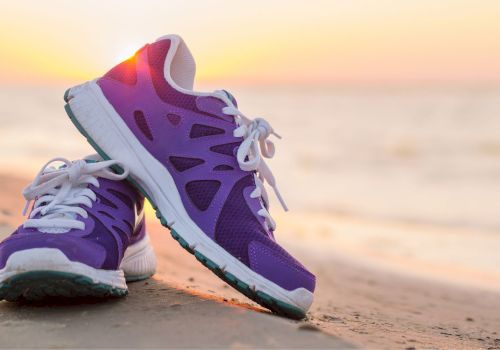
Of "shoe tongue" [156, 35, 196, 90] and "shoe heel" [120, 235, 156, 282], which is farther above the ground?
"shoe tongue" [156, 35, 196, 90]

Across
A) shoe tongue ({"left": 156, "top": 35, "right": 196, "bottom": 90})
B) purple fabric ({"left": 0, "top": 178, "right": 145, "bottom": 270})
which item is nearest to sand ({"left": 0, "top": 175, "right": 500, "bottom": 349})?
purple fabric ({"left": 0, "top": 178, "right": 145, "bottom": 270})

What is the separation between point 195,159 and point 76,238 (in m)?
0.56

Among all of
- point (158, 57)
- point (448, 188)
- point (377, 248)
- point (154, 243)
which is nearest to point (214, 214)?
point (158, 57)

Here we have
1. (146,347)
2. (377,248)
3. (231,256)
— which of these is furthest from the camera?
(377,248)

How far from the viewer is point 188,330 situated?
67.0 inches

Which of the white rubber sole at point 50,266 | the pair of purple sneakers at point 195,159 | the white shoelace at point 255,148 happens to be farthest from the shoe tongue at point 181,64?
the white rubber sole at point 50,266

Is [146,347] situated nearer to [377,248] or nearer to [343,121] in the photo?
[377,248]

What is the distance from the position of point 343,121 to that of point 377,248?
16.1 meters

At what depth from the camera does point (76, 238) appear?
6.23 ft

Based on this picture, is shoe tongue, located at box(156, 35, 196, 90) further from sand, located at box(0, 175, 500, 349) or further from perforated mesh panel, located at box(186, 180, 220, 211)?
sand, located at box(0, 175, 500, 349)

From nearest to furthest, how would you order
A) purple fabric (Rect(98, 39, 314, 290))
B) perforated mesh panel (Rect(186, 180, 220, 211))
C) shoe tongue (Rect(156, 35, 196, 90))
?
purple fabric (Rect(98, 39, 314, 290)), perforated mesh panel (Rect(186, 180, 220, 211)), shoe tongue (Rect(156, 35, 196, 90))

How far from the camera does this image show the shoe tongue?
250 centimetres

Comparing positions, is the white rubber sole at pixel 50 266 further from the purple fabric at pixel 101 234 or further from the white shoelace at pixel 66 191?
the white shoelace at pixel 66 191

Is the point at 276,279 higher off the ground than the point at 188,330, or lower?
higher
